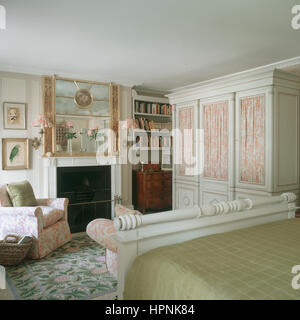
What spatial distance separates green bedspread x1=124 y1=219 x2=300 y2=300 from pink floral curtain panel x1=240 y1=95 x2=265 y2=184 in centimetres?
217

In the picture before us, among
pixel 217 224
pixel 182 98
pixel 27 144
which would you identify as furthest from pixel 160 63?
pixel 217 224

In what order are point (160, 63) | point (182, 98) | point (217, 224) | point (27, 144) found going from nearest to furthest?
point (217, 224) < point (160, 63) < point (27, 144) < point (182, 98)

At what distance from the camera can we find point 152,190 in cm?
566

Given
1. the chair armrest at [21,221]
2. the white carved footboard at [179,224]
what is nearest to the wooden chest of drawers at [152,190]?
the chair armrest at [21,221]

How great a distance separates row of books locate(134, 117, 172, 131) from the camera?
558 centimetres

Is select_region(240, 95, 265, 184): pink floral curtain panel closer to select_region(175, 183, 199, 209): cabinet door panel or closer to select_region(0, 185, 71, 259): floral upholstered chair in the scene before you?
select_region(175, 183, 199, 209): cabinet door panel

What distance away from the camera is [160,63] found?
4035mm

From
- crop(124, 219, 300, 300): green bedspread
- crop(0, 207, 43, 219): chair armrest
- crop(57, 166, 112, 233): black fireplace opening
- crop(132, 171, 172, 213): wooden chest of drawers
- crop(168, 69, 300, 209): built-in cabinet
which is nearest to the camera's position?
crop(124, 219, 300, 300): green bedspread

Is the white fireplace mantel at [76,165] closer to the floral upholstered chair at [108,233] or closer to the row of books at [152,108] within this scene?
the row of books at [152,108]

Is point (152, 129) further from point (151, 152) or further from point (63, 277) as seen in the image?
point (63, 277)

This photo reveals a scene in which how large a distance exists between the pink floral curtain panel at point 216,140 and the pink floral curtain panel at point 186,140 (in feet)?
1.09

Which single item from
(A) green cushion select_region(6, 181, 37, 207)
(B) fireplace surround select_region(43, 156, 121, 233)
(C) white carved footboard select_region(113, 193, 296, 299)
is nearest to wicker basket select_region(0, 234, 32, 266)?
(A) green cushion select_region(6, 181, 37, 207)
